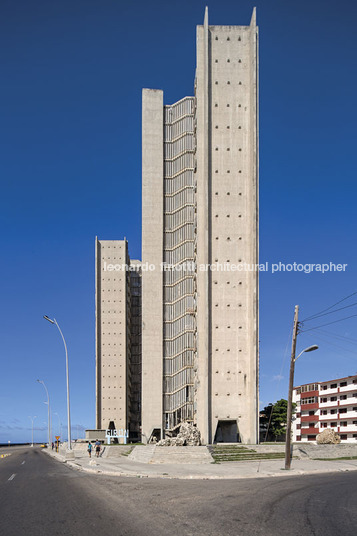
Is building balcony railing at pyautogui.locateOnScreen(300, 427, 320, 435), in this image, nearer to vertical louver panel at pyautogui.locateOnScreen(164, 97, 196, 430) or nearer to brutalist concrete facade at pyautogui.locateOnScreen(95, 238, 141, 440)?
vertical louver panel at pyautogui.locateOnScreen(164, 97, 196, 430)

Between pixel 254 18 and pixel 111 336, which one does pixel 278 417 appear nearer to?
pixel 111 336

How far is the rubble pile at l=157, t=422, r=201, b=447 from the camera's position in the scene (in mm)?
51062

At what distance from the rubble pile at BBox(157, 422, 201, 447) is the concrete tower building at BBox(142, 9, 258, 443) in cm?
534

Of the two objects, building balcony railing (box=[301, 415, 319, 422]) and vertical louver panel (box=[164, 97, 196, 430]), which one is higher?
vertical louver panel (box=[164, 97, 196, 430])

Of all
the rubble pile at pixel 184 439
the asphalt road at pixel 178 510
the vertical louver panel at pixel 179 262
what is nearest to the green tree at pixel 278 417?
the vertical louver panel at pixel 179 262

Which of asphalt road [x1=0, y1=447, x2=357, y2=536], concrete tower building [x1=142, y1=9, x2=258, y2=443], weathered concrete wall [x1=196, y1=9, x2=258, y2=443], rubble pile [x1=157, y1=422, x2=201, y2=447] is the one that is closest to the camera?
asphalt road [x1=0, y1=447, x2=357, y2=536]

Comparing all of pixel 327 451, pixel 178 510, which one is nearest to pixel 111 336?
pixel 327 451

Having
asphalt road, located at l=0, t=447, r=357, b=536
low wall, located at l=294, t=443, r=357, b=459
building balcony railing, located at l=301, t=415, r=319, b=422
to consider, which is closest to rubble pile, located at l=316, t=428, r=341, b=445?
low wall, located at l=294, t=443, r=357, b=459

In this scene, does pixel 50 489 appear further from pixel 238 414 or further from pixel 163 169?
pixel 163 169

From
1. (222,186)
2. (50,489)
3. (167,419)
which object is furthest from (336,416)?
(50,489)

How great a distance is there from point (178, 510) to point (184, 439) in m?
38.7

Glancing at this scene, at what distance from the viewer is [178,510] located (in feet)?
45.9

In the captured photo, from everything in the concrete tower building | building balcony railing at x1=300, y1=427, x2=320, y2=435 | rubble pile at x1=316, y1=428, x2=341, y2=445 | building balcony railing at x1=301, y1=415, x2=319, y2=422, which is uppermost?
the concrete tower building

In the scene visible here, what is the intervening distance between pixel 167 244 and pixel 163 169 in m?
10.4
